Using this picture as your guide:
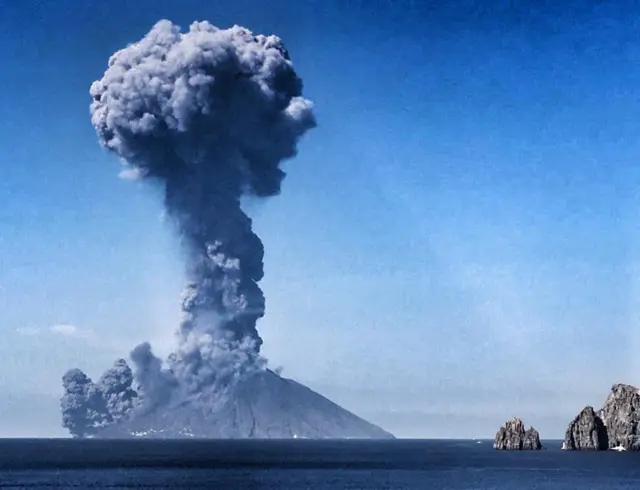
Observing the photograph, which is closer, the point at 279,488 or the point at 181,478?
the point at 279,488

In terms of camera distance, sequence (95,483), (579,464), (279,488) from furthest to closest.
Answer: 1. (579,464)
2. (95,483)
3. (279,488)

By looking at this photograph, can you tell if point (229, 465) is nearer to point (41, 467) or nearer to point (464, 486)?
point (41, 467)

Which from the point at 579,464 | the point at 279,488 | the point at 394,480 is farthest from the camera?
the point at 579,464

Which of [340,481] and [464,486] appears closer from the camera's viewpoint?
[464,486]

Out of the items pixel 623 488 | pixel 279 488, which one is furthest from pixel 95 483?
pixel 623 488

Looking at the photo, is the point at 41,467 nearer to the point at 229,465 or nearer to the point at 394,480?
the point at 229,465

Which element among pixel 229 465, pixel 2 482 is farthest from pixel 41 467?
pixel 2 482

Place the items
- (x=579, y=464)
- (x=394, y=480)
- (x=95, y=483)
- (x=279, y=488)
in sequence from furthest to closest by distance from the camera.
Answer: (x=579, y=464), (x=394, y=480), (x=95, y=483), (x=279, y=488)

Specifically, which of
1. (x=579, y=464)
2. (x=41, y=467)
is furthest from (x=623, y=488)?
(x=41, y=467)
